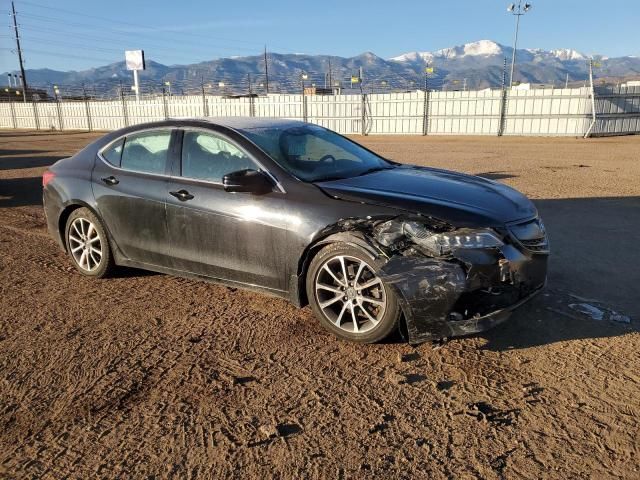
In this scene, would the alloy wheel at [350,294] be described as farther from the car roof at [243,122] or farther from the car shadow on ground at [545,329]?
the car roof at [243,122]

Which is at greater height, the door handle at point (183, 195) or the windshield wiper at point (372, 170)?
the windshield wiper at point (372, 170)

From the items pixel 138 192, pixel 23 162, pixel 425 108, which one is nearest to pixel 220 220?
pixel 138 192

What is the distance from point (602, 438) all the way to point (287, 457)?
1.56 meters

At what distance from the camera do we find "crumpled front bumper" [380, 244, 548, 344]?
123 inches

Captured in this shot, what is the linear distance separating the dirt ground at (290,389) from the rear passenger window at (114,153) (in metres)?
1.17

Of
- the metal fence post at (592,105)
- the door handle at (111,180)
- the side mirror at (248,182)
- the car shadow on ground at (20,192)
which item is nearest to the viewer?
the side mirror at (248,182)

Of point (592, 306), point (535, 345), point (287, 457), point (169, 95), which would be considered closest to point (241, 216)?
point (287, 457)

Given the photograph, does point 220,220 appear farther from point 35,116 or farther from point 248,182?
point 35,116

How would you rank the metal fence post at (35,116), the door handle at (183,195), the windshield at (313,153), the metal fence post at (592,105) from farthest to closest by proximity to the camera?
the metal fence post at (35,116)
the metal fence post at (592,105)
the door handle at (183,195)
the windshield at (313,153)

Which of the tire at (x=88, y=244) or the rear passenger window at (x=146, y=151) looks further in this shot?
the tire at (x=88, y=244)

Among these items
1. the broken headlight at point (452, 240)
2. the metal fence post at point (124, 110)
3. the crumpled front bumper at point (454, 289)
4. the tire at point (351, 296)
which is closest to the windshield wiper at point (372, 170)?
the tire at point (351, 296)

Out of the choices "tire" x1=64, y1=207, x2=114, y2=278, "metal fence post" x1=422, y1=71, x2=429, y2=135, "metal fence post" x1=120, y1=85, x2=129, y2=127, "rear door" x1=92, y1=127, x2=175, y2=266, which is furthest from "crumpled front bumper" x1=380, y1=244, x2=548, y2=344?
"metal fence post" x1=120, y1=85, x2=129, y2=127

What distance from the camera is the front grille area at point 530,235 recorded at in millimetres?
3434

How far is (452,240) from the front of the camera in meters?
3.22
